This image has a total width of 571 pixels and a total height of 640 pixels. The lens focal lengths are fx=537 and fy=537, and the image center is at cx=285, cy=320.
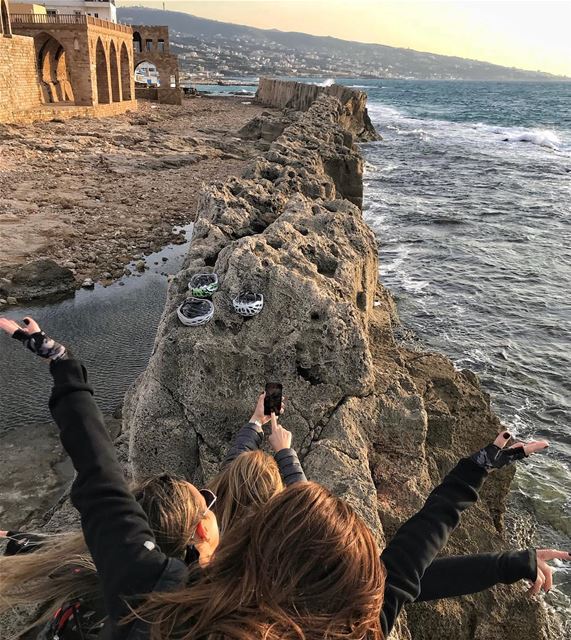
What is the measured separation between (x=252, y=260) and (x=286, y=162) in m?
6.28

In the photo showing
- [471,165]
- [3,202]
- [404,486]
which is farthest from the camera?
[471,165]

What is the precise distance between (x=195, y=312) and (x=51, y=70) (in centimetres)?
3998

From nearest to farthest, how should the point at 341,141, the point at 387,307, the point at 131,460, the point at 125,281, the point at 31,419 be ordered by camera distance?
the point at 131,460 < the point at 31,419 < the point at 387,307 < the point at 125,281 < the point at 341,141

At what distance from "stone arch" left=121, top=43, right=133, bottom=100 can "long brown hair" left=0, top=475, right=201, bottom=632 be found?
4320cm

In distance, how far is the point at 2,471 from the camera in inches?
227

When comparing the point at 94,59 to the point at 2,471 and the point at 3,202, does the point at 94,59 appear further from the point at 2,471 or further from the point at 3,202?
the point at 2,471

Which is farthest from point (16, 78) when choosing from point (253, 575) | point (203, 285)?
point (253, 575)

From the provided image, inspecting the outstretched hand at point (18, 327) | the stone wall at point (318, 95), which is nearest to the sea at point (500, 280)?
the outstretched hand at point (18, 327)

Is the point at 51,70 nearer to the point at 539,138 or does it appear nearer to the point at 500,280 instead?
the point at 500,280

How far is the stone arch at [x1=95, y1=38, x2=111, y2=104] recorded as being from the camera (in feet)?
110

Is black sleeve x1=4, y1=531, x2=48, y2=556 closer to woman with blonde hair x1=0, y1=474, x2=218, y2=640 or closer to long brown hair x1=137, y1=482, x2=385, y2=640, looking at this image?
woman with blonde hair x1=0, y1=474, x2=218, y2=640

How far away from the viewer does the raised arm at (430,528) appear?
2193 millimetres

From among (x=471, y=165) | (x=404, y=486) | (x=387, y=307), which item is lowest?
(x=471, y=165)

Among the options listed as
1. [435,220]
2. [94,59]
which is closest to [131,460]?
[435,220]
